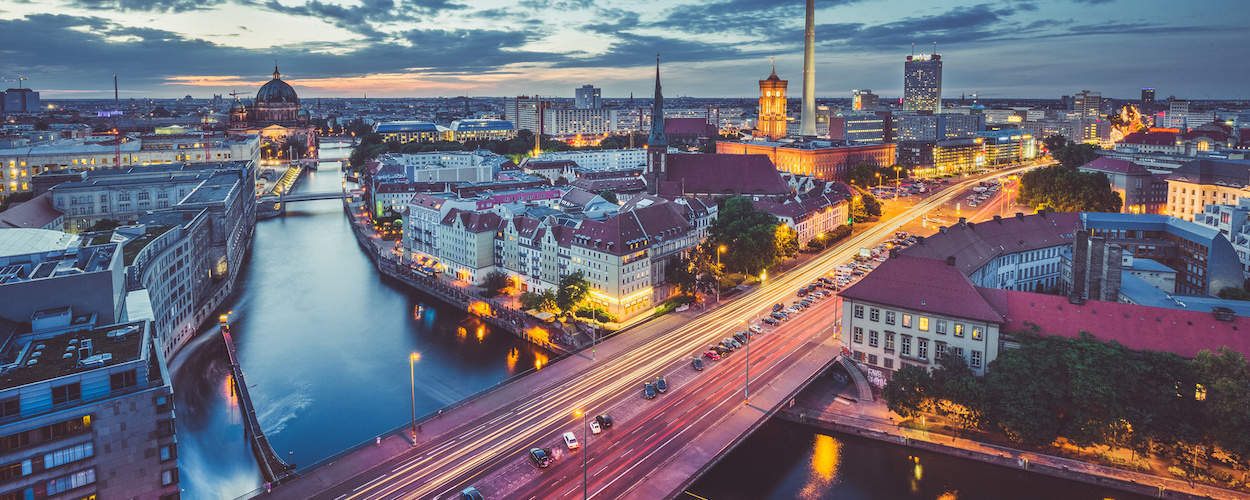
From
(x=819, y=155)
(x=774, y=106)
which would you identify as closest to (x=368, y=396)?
(x=819, y=155)

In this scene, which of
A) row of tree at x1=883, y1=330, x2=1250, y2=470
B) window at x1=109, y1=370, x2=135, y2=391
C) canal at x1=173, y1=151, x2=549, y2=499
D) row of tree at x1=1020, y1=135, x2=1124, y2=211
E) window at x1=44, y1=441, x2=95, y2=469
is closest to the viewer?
window at x1=44, y1=441, x2=95, y2=469

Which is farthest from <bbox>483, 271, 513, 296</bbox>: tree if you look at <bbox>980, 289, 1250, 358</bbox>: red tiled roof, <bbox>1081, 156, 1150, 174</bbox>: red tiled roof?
<bbox>1081, 156, 1150, 174</bbox>: red tiled roof

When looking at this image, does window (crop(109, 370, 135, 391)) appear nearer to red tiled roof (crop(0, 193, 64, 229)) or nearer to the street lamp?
the street lamp

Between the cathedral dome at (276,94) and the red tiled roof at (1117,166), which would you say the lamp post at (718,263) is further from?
the cathedral dome at (276,94)

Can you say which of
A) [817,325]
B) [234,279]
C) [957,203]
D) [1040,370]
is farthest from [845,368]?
[957,203]

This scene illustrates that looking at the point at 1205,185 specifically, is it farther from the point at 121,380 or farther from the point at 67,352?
the point at 67,352
